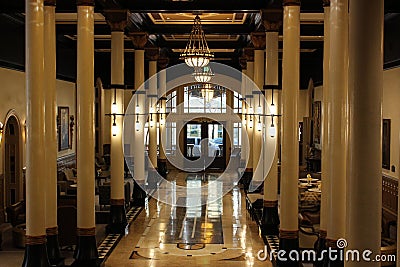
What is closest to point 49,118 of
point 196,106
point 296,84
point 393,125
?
point 296,84

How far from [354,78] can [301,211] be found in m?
8.31

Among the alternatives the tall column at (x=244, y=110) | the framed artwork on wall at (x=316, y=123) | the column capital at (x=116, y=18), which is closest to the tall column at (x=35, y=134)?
the column capital at (x=116, y=18)

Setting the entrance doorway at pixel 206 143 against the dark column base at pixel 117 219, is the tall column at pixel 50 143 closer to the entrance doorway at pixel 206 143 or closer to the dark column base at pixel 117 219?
the dark column base at pixel 117 219

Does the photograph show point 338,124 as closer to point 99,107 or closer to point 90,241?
point 90,241

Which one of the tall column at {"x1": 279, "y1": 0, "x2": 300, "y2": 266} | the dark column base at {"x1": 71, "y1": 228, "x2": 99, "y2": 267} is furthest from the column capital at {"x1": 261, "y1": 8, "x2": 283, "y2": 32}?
the dark column base at {"x1": 71, "y1": 228, "x2": 99, "y2": 267}

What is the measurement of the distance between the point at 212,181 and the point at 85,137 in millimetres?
13688

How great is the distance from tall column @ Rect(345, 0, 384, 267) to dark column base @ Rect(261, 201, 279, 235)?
8499 mm

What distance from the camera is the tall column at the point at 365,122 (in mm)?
4469

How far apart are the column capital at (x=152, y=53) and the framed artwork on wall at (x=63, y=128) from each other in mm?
3484

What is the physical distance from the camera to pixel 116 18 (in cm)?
1283

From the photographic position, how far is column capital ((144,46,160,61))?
19987 mm

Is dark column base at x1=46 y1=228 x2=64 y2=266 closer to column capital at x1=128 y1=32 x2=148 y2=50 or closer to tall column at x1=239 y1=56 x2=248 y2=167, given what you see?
column capital at x1=128 y1=32 x2=148 y2=50

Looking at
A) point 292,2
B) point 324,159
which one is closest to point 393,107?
point 324,159

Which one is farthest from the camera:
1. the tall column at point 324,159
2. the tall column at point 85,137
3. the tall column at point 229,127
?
the tall column at point 229,127
